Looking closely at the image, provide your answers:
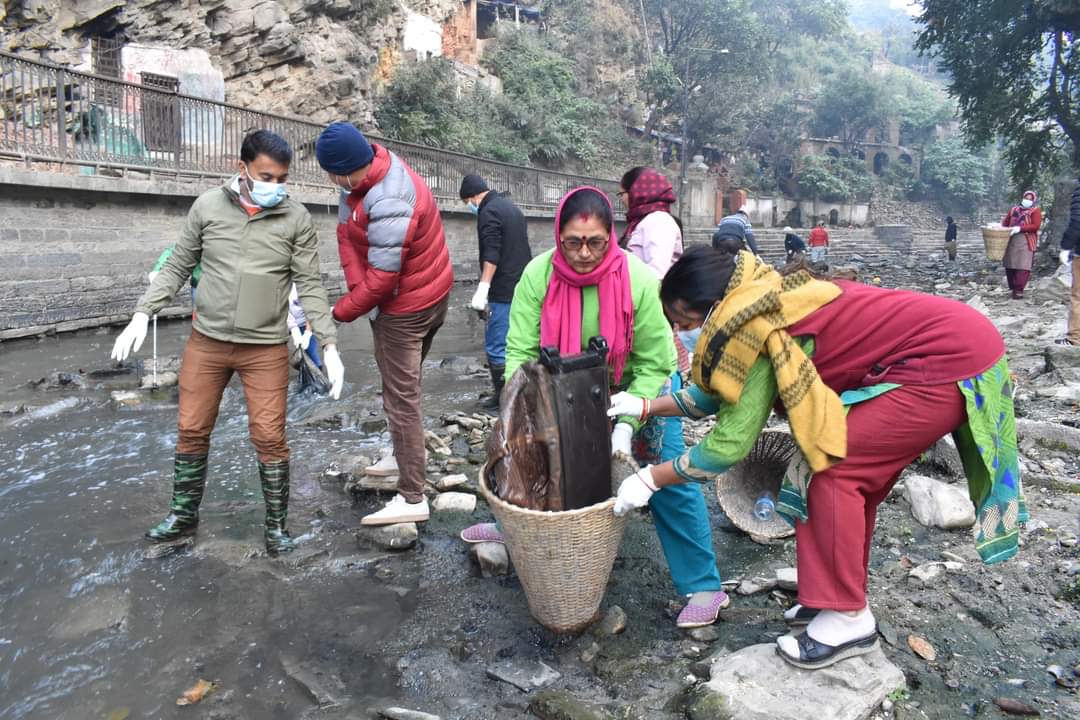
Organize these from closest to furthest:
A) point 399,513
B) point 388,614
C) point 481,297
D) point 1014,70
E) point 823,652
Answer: point 823,652, point 388,614, point 399,513, point 481,297, point 1014,70

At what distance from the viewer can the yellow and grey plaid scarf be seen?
2086 millimetres

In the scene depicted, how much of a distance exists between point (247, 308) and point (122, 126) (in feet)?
27.6

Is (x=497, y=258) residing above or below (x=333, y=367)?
above

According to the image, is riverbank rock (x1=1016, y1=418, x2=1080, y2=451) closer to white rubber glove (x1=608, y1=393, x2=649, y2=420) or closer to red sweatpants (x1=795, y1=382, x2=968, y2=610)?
red sweatpants (x1=795, y1=382, x2=968, y2=610)

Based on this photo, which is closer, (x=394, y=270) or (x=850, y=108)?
(x=394, y=270)

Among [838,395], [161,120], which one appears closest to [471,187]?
[838,395]

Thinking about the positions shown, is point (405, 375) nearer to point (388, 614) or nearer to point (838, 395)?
point (388, 614)

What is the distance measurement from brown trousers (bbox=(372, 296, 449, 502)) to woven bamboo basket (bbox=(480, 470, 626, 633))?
3.78 ft

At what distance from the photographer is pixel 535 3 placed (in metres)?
38.7

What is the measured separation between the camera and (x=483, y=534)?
351 centimetres

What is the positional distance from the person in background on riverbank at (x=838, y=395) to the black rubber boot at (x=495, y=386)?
3.48 m

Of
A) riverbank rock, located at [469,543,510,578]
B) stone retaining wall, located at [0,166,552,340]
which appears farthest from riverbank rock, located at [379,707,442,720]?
stone retaining wall, located at [0,166,552,340]

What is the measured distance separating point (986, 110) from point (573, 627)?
A: 2098 cm

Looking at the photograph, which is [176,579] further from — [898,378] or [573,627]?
[898,378]
